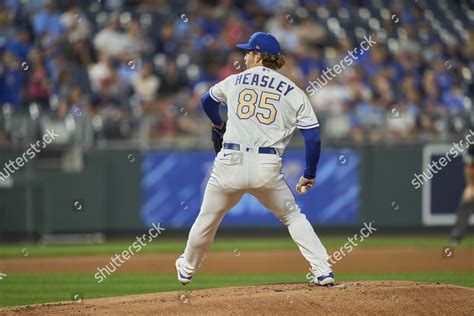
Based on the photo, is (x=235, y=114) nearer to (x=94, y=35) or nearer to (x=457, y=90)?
(x=94, y=35)

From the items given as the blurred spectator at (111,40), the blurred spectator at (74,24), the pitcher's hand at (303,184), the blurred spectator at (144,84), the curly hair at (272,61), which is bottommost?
the pitcher's hand at (303,184)

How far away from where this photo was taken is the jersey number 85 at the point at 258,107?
7.36 m

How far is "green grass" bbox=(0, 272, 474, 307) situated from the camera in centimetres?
979

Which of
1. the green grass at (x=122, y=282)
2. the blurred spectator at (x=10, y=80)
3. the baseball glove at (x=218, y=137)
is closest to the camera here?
the baseball glove at (x=218, y=137)

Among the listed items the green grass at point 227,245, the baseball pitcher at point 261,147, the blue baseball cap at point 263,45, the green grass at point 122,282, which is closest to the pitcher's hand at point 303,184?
the baseball pitcher at point 261,147

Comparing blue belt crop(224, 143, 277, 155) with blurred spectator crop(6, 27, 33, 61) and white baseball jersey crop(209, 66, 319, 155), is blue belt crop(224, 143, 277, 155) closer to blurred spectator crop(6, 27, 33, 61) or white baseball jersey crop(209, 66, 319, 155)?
white baseball jersey crop(209, 66, 319, 155)

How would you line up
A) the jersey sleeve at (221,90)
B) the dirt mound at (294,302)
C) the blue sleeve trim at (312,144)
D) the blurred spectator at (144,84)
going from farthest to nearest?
the blurred spectator at (144,84) < the jersey sleeve at (221,90) < the blue sleeve trim at (312,144) < the dirt mound at (294,302)

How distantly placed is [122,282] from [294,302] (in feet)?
14.2

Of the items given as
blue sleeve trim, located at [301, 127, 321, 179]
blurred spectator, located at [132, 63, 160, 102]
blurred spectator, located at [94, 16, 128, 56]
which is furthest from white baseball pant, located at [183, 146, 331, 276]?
blurred spectator, located at [94, 16, 128, 56]

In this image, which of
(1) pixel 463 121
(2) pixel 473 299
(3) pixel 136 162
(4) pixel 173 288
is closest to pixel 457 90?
(1) pixel 463 121

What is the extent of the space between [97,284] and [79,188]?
5666 millimetres

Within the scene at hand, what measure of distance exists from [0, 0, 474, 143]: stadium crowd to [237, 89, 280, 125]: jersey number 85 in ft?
28.4

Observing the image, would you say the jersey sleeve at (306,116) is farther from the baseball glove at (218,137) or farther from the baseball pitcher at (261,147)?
the baseball glove at (218,137)

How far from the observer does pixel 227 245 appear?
52.5ft
